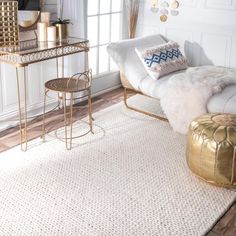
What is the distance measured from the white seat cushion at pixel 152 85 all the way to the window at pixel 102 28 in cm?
85

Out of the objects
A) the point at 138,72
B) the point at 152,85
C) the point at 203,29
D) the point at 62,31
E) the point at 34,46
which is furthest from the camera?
the point at 203,29

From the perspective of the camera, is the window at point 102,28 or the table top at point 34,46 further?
the window at point 102,28

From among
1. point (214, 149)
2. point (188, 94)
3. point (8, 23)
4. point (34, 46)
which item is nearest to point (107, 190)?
point (214, 149)

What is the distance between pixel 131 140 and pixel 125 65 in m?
0.81

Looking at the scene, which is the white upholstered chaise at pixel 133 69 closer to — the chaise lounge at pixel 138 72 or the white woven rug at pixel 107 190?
the chaise lounge at pixel 138 72

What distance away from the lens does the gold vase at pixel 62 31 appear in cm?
328

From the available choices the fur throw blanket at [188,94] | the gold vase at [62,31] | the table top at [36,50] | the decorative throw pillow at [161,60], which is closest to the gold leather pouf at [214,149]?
the fur throw blanket at [188,94]

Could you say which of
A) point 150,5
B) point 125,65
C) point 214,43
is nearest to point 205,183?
point 125,65

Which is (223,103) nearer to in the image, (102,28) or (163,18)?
(163,18)

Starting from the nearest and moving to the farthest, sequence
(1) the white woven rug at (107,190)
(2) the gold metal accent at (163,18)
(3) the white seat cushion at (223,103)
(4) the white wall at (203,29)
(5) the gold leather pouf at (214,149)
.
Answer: (1) the white woven rug at (107,190) < (5) the gold leather pouf at (214,149) < (3) the white seat cushion at (223,103) < (4) the white wall at (203,29) < (2) the gold metal accent at (163,18)

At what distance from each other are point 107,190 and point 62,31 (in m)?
1.48

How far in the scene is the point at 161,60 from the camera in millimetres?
3666

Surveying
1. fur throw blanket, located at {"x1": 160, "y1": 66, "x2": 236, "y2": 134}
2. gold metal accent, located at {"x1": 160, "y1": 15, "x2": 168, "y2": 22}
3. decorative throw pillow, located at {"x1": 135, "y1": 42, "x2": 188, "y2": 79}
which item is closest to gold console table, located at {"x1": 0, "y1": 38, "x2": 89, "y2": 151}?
decorative throw pillow, located at {"x1": 135, "y1": 42, "x2": 188, "y2": 79}

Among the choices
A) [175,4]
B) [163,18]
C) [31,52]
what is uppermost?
[175,4]
